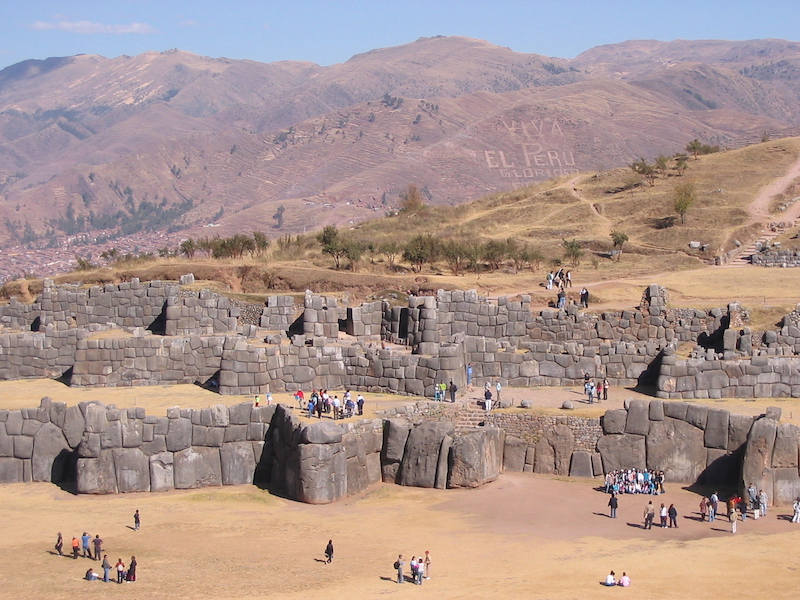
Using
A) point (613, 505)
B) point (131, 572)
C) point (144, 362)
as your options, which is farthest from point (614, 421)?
point (144, 362)

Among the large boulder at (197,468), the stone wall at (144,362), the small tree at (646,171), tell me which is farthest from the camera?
the small tree at (646,171)

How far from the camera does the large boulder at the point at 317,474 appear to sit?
29.5 m

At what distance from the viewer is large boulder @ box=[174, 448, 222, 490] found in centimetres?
3077

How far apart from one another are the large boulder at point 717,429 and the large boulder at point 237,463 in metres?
12.4

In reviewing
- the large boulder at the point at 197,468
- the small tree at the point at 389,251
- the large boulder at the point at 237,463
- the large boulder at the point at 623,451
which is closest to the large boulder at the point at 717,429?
the large boulder at the point at 623,451

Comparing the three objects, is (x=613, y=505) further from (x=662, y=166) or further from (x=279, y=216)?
(x=279, y=216)

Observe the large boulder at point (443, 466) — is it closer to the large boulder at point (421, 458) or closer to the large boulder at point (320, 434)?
the large boulder at point (421, 458)

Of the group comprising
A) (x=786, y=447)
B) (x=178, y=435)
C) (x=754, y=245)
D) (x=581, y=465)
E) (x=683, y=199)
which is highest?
(x=683, y=199)

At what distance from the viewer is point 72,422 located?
31016 millimetres

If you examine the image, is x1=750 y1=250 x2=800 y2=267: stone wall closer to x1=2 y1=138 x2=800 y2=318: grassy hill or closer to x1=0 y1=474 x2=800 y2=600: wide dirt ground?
x1=2 y1=138 x2=800 y2=318: grassy hill

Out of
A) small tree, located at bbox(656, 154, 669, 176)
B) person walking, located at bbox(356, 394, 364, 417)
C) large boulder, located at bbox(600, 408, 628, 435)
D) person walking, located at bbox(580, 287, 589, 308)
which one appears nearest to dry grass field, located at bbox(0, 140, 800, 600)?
person walking, located at bbox(356, 394, 364, 417)

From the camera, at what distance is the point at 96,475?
30.1 m

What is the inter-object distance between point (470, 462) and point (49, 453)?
11375mm

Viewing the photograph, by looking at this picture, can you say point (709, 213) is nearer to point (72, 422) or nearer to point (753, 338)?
point (753, 338)
